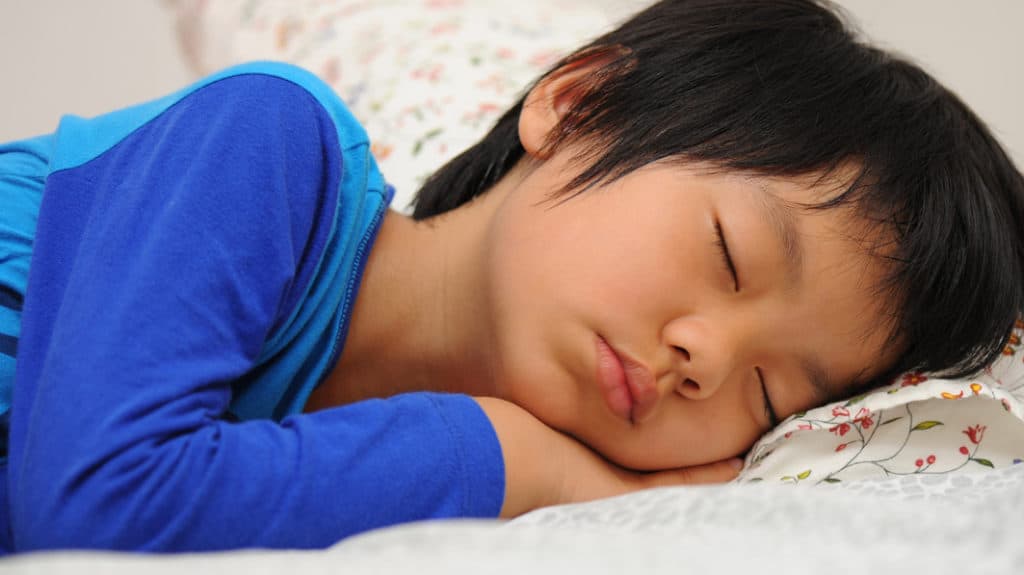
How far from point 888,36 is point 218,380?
4.84 ft

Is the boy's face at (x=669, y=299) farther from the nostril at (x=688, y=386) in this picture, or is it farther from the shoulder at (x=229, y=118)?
the shoulder at (x=229, y=118)

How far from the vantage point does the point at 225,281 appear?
2.21 feet

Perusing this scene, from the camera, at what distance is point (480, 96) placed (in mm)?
1255

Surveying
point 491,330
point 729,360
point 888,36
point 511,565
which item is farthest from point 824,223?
point 888,36

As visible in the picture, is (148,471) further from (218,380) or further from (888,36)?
(888,36)

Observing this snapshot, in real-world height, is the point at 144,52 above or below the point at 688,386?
above

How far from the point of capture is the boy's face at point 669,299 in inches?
30.5

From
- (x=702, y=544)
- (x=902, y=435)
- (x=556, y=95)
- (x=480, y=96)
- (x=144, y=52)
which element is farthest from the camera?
(x=144, y=52)

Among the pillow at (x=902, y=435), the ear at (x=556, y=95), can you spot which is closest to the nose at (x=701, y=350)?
the pillow at (x=902, y=435)

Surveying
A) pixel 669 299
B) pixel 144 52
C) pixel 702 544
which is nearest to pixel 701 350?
pixel 669 299

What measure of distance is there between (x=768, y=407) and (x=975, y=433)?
18cm

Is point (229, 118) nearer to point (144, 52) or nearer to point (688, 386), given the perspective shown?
point (688, 386)

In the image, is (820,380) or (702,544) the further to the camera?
(820,380)

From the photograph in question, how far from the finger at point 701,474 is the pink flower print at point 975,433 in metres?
0.21
